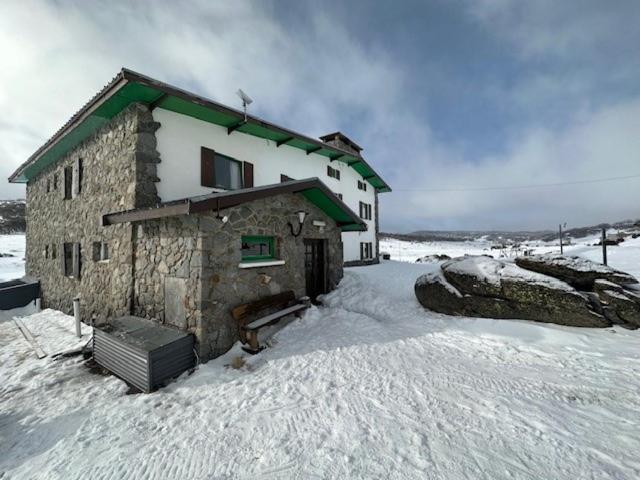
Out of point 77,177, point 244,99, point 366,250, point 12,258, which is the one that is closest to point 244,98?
point 244,99

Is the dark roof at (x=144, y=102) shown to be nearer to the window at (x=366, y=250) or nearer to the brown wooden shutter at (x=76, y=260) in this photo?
the brown wooden shutter at (x=76, y=260)

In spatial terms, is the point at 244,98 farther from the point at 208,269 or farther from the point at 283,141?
the point at 208,269

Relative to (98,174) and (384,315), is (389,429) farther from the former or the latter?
(98,174)

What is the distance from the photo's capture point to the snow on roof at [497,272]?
6570mm

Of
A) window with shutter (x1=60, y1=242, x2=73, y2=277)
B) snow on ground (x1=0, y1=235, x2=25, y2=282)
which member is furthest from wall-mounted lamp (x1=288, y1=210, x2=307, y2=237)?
snow on ground (x1=0, y1=235, x2=25, y2=282)

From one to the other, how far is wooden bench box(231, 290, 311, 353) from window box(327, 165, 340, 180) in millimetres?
9938

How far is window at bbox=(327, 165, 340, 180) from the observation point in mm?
16031

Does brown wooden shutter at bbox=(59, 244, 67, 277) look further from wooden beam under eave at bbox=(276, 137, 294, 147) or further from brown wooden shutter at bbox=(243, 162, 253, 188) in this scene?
wooden beam under eave at bbox=(276, 137, 294, 147)

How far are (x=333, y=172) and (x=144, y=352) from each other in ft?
44.7

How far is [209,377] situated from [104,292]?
5554mm

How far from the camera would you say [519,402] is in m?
3.81

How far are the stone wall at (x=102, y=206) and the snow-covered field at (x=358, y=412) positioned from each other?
2.41 m

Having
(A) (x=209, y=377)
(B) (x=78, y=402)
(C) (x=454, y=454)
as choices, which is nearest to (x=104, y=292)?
(B) (x=78, y=402)

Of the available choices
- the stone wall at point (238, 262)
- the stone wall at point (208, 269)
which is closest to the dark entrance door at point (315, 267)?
the stone wall at point (238, 262)
